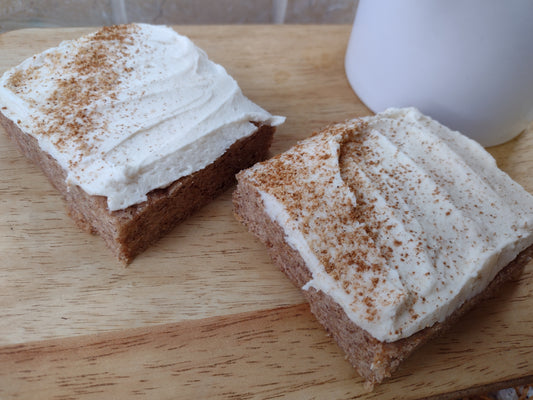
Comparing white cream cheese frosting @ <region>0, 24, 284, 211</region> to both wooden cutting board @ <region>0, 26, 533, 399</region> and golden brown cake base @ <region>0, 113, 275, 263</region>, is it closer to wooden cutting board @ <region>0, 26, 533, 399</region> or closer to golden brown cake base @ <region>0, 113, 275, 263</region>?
golden brown cake base @ <region>0, 113, 275, 263</region>

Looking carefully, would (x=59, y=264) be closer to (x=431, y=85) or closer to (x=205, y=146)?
(x=205, y=146)

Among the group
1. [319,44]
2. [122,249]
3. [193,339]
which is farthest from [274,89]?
[193,339]

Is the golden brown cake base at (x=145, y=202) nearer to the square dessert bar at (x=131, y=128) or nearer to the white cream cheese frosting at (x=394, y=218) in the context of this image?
the square dessert bar at (x=131, y=128)

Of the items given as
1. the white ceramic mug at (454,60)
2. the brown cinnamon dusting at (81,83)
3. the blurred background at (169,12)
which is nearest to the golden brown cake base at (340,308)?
the brown cinnamon dusting at (81,83)

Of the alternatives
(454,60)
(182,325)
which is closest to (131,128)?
(182,325)

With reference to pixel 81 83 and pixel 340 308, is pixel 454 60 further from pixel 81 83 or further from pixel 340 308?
pixel 81 83

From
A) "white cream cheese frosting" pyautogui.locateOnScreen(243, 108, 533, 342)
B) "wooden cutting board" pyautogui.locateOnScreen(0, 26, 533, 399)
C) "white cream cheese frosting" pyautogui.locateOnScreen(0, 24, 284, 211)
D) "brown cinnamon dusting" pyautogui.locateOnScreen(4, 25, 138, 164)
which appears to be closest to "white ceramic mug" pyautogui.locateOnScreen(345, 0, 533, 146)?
"white cream cheese frosting" pyautogui.locateOnScreen(243, 108, 533, 342)
